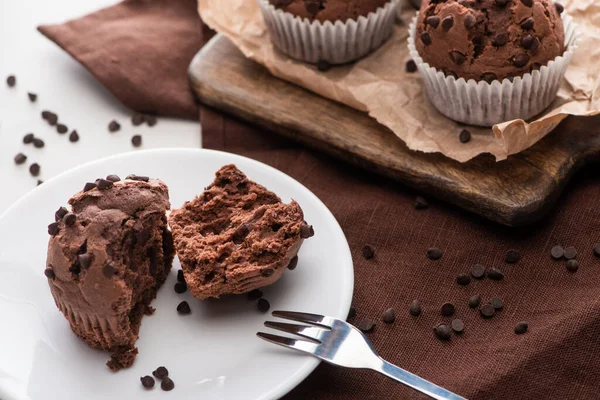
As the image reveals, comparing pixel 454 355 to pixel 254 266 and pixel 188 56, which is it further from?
pixel 188 56

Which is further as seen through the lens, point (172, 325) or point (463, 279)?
point (463, 279)

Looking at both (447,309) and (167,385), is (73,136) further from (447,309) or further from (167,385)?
(447,309)

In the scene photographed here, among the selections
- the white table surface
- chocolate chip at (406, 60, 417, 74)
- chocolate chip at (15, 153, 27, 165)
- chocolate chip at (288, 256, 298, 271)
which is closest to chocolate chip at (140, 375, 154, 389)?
chocolate chip at (288, 256, 298, 271)

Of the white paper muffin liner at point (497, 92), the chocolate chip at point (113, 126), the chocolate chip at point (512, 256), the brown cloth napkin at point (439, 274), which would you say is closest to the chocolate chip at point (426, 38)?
the white paper muffin liner at point (497, 92)

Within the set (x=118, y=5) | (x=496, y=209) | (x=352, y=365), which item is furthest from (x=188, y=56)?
(x=352, y=365)

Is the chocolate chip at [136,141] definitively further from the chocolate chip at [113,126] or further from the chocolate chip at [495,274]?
the chocolate chip at [495,274]

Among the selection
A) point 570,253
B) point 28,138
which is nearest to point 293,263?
point 570,253
